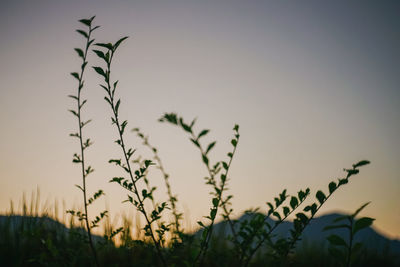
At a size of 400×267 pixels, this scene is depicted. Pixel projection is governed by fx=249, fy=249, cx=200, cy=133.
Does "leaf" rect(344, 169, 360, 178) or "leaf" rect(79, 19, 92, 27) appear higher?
"leaf" rect(79, 19, 92, 27)

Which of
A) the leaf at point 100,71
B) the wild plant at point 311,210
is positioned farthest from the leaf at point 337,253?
the leaf at point 100,71

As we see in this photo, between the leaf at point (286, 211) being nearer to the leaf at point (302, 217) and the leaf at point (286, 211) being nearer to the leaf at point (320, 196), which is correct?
the leaf at point (302, 217)

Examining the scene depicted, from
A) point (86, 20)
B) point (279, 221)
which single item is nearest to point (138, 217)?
point (279, 221)

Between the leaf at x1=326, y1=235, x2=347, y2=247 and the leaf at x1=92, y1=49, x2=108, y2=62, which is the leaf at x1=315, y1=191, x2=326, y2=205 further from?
the leaf at x1=92, y1=49, x2=108, y2=62

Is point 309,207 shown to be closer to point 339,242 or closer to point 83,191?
point 339,242

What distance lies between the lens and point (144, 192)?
1812mm

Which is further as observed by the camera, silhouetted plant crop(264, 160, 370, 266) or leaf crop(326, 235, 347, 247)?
silhouetted plant crop(264, 160, 370, 266)

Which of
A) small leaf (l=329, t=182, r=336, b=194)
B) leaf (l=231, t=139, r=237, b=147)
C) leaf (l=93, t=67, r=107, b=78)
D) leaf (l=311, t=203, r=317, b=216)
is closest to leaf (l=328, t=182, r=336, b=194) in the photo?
small leaf (l=329, t=182, r=336, b=194)

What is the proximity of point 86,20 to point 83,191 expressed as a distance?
1319 millimetres

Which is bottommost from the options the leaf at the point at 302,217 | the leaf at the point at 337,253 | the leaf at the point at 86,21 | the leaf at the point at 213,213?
the leaf at the point at 337,253

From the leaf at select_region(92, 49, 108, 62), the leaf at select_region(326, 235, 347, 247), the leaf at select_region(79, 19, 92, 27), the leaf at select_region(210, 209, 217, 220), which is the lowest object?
the leaf at select_region(326, 235, 347, 247)

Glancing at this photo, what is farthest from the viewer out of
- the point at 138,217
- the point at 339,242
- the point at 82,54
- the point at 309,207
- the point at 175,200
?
the point at 138,217

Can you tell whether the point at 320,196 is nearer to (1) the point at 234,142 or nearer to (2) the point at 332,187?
(2) the point at 332,187

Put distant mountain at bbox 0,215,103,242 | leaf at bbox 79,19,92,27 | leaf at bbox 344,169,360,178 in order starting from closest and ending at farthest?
leaf at bbox 344,169,360,178
leaf at bbox 79,19,92,27
distant mountain at bbox 0,215,103,242
